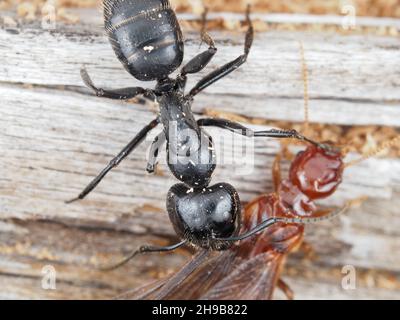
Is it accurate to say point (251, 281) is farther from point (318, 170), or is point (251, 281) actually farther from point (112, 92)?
point (112, 92)

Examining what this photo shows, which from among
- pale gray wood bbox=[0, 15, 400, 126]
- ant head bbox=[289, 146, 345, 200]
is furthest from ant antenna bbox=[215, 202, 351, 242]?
pale gray wood bbox=[0, 15, 400, 126]

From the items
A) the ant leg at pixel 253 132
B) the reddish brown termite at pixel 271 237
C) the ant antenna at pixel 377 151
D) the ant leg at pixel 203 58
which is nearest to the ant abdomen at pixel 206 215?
the reddish brown termite at pixel 271 237

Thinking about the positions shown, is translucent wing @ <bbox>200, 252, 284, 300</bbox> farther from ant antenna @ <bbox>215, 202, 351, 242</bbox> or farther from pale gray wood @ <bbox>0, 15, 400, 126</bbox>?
pale gray wood @ <bbox>0, 15, 400, 126</bbox>

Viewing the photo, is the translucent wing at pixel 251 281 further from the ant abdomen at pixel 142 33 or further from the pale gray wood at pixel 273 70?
the ant abdomen at pixel 142 33

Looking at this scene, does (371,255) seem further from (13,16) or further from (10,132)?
(13,16)

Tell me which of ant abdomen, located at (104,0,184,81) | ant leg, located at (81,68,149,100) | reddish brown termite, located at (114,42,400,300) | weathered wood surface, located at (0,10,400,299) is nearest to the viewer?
ant abdomen, located at (104,0,184,81)

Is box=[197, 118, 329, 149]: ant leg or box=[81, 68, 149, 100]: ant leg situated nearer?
box=[81, 68, 149, 100]: ant leg
